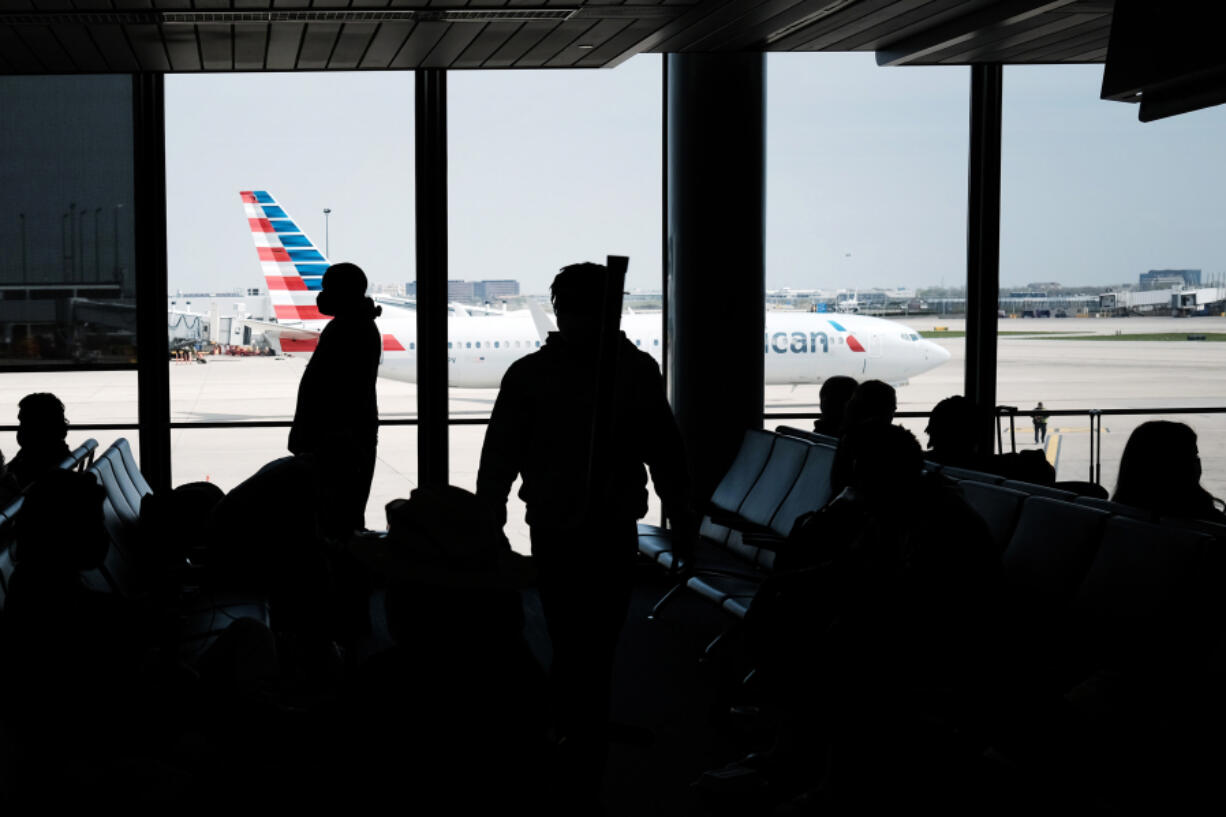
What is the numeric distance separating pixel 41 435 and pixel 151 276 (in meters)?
2.22

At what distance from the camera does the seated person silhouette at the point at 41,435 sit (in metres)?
4.48

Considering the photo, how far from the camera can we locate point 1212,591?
9.32ft

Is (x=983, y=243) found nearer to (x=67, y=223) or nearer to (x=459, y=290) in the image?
(x=459, y=290)

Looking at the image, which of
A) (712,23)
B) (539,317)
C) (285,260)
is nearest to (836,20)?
(712,23)

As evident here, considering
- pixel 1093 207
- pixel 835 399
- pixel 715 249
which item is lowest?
pixel 835 399

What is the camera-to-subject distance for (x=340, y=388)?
14.5 ft

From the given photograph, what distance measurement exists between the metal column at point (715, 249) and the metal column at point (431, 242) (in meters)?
1.28

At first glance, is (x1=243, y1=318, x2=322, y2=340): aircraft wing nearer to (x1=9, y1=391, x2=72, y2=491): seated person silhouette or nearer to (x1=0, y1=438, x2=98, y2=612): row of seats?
(x1=9, y1=391, x2=72, y2=491): seated person silhouette

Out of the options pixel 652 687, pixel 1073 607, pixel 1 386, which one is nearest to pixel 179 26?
pixel 1 386

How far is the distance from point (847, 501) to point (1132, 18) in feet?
6.67

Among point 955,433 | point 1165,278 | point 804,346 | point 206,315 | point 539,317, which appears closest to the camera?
point 955,433

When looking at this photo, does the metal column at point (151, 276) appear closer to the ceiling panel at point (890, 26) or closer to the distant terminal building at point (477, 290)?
the distant terminal building at point (477, 290)

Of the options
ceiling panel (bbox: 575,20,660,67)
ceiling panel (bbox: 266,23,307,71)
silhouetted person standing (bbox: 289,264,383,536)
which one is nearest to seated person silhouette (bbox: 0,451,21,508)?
silhouetted person standing (bbox: 289,264,383,536)

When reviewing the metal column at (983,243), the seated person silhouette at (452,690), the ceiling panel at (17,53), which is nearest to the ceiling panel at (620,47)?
the metal column at (983,243)
